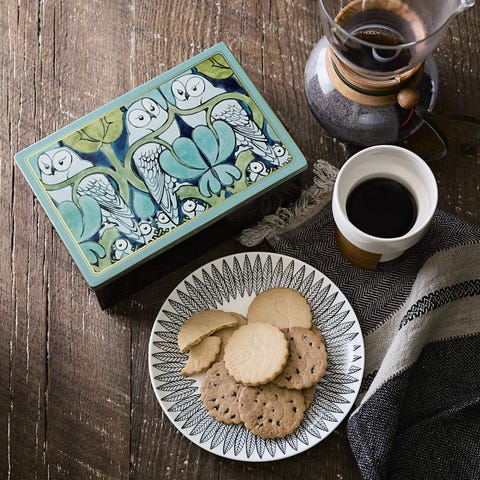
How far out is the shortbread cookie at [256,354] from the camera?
0.95 m

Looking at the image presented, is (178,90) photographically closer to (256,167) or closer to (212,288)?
(256,167)

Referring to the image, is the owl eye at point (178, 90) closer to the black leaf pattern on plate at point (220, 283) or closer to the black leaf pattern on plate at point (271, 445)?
the black leaf pattern on plate at point (220, 283)

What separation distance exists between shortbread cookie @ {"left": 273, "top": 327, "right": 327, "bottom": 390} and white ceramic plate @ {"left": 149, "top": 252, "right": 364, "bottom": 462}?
0.02m

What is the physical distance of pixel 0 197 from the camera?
1.06 m

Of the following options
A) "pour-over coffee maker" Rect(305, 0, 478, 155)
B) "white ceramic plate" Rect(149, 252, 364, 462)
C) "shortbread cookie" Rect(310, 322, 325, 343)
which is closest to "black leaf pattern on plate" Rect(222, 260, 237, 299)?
"white ceramic plate" Rect(149, 252, 364, 462)

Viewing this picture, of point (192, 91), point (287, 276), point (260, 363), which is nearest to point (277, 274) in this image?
point (287, 276)

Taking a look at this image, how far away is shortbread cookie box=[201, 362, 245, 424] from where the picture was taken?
3.16 ft

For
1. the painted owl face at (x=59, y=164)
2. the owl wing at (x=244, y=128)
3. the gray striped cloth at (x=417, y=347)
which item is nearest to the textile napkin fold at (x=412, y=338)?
the gray striped cloth at (x=417, y=347)

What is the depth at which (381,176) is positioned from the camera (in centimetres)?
99

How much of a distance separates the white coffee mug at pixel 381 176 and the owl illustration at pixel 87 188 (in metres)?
0.23

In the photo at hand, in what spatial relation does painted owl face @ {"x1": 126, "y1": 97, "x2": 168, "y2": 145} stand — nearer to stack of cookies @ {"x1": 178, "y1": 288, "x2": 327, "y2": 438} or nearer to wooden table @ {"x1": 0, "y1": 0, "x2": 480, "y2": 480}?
wooden table @ {"x1": 0, "y1": 0, "x2": 480, "y2": 480}

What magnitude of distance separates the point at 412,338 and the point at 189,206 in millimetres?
290

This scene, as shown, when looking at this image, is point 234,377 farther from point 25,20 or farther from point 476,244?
point 25,20

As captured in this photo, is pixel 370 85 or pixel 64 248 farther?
pixel 64 248
